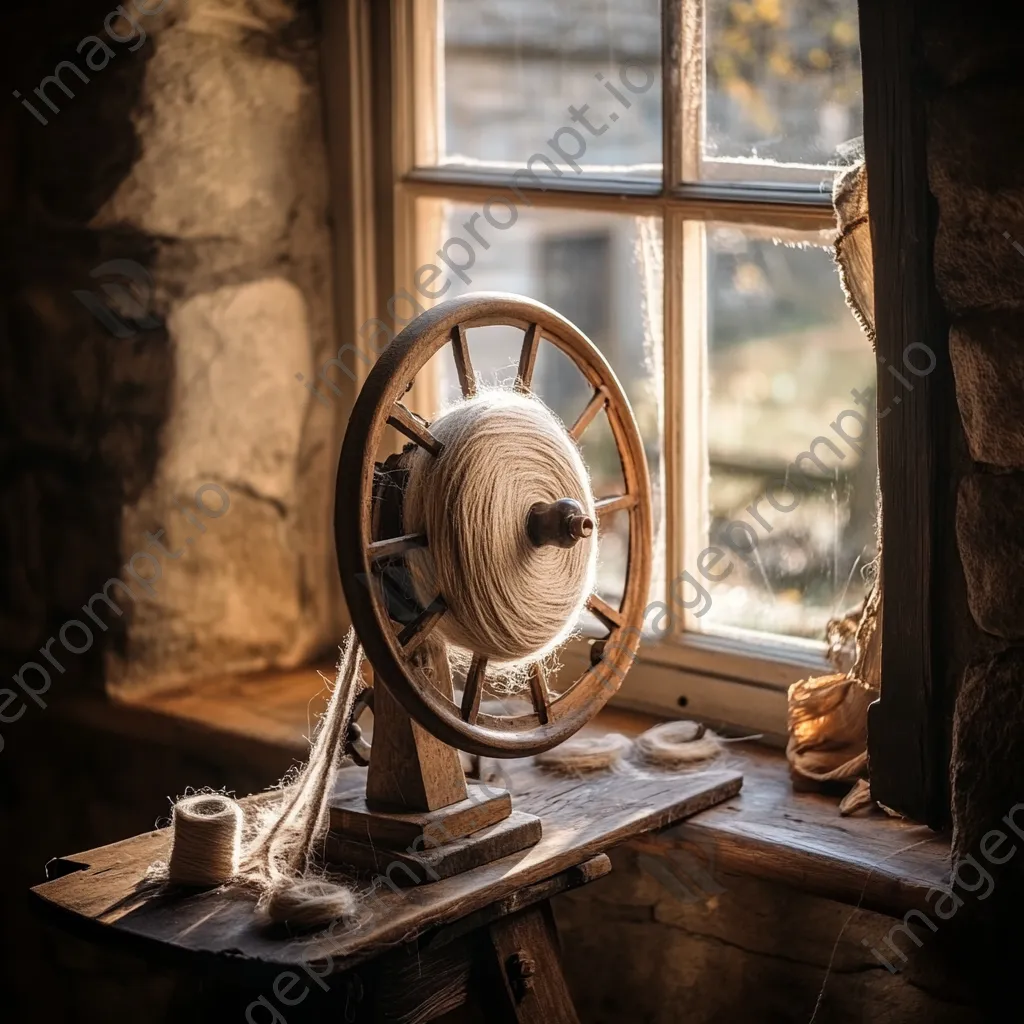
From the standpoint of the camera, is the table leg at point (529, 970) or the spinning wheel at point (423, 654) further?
the table leg at point (529, 970)

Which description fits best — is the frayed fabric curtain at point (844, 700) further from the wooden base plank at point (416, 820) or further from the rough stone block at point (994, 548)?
the wooden base plank at point (416, 820)

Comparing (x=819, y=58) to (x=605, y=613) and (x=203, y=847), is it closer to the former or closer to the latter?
(x=605, y=613)

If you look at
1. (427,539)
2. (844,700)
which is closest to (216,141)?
(427,539)

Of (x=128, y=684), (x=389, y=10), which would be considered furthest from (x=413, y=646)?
(x=389, y=10)

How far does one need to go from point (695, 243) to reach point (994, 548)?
0.70 m

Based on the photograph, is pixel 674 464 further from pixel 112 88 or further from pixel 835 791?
pixel 112 88

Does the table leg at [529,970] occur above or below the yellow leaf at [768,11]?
below

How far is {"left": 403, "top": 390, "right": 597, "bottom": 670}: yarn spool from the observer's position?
5.00 ft

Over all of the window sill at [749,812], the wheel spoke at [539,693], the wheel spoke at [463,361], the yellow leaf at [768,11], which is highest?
the yellow leaf at [768,11]

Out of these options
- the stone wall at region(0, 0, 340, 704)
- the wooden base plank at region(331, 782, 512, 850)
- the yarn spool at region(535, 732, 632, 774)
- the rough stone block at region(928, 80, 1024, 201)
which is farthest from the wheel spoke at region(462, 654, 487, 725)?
the stone wall at region(0, 0, 340, 704)

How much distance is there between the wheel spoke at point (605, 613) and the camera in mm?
1716

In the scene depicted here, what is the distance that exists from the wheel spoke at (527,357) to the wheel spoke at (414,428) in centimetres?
16

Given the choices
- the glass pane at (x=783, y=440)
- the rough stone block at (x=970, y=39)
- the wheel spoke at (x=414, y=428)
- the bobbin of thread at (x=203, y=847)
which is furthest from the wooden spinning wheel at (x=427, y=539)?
the rough stone block at (x=970, y=39)

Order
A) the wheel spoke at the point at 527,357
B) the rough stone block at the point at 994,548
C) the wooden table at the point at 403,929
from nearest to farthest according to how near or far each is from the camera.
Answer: the wooden table at the point at 403,929 → the rough stone block at the point at 994,548 → the wheel spoke at the point at 527,357
